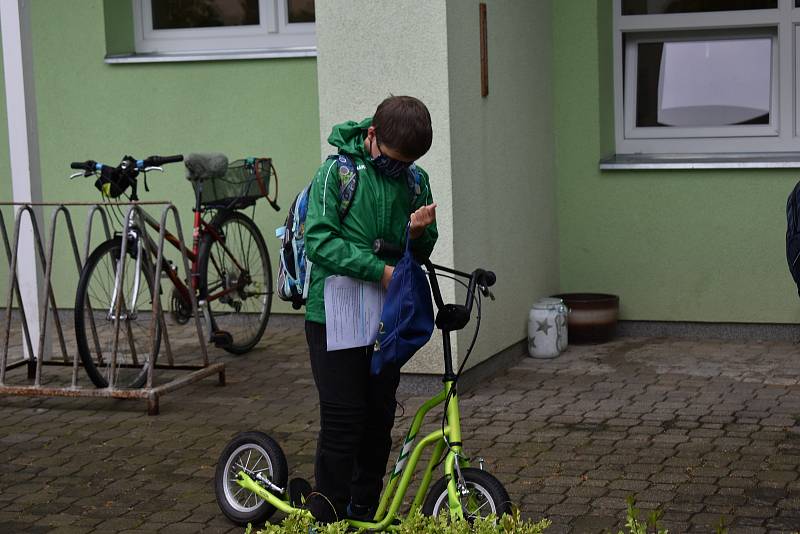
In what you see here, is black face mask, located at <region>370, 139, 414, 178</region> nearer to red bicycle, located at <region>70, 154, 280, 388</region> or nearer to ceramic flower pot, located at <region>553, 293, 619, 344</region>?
red bicycle, located at <region>70, 154, 280, 388</region>

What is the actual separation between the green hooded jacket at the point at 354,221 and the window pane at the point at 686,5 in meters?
4.96

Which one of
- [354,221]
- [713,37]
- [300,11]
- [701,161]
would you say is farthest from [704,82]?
[354,221]

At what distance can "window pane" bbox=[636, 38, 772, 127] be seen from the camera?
9125mm

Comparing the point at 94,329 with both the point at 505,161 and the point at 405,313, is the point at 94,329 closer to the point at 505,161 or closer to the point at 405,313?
the point at 505,161

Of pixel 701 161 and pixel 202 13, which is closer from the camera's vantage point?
pixel 701 161

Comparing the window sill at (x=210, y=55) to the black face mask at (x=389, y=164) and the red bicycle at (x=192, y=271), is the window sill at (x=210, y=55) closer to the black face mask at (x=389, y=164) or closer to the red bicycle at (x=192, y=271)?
the red bicycle at (x=192, y=271)

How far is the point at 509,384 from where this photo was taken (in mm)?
7852

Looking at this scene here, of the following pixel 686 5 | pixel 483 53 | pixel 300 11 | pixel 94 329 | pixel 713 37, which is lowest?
pixel 94 329

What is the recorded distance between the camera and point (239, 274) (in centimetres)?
903

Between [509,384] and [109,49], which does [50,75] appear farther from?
[509,384]

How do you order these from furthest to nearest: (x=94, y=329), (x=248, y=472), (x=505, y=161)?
1. (x=505, y=161)
2. (x=94, y=329)
3. (x=248, y=472)

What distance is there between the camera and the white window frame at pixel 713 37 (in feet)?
29.3

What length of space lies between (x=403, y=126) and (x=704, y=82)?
5.35 m

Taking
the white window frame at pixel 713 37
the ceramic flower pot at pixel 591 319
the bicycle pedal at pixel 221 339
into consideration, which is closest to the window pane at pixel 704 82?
the white window frame at pixel 713 37
